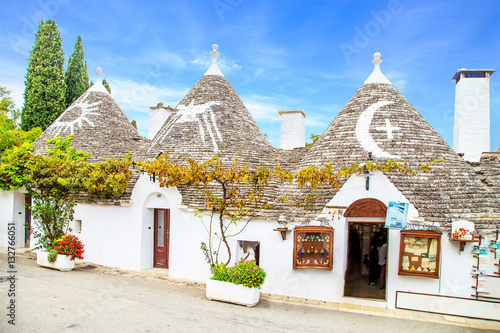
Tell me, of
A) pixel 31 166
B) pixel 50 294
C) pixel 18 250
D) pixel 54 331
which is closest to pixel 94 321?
pixel 54 331

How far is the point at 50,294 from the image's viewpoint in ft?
29.6

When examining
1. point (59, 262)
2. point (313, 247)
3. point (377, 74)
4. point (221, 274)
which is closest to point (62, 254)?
point (59, 262)

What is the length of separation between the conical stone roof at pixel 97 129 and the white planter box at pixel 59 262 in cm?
507

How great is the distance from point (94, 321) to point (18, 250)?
413 inches

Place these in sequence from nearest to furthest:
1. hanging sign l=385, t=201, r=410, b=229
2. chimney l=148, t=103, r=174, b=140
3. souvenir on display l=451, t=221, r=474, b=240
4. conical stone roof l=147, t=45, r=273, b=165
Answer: souvenir on display l=451, t=221, r=474, b=240 < hanging sign l=385, t=201, r=410, b=229 < conical stone roof l=147, t=45, r=273, b=165 < chimney l=148, t=103, r=174, b=140

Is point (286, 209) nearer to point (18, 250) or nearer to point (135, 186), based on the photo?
point (135, 186)

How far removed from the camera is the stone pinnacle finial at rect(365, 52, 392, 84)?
1290 cm

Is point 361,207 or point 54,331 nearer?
point 54,331

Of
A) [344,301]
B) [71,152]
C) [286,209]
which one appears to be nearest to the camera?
[344,301]

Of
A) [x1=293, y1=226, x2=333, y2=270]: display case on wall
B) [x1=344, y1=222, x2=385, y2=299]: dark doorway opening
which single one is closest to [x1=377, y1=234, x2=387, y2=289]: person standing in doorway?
[x1=344, y1=222, x2=385, y2=299]: dark doorway opening

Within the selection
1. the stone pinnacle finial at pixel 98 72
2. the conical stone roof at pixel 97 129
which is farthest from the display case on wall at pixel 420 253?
the stone pinnacle finial at pixel 98 72

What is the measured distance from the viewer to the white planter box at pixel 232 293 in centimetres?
922

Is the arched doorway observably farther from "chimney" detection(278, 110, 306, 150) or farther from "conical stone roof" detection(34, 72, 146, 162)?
"conical stone roof" detection(34, 72, 146, 162)

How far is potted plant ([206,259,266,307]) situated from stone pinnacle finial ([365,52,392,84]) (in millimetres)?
8015
